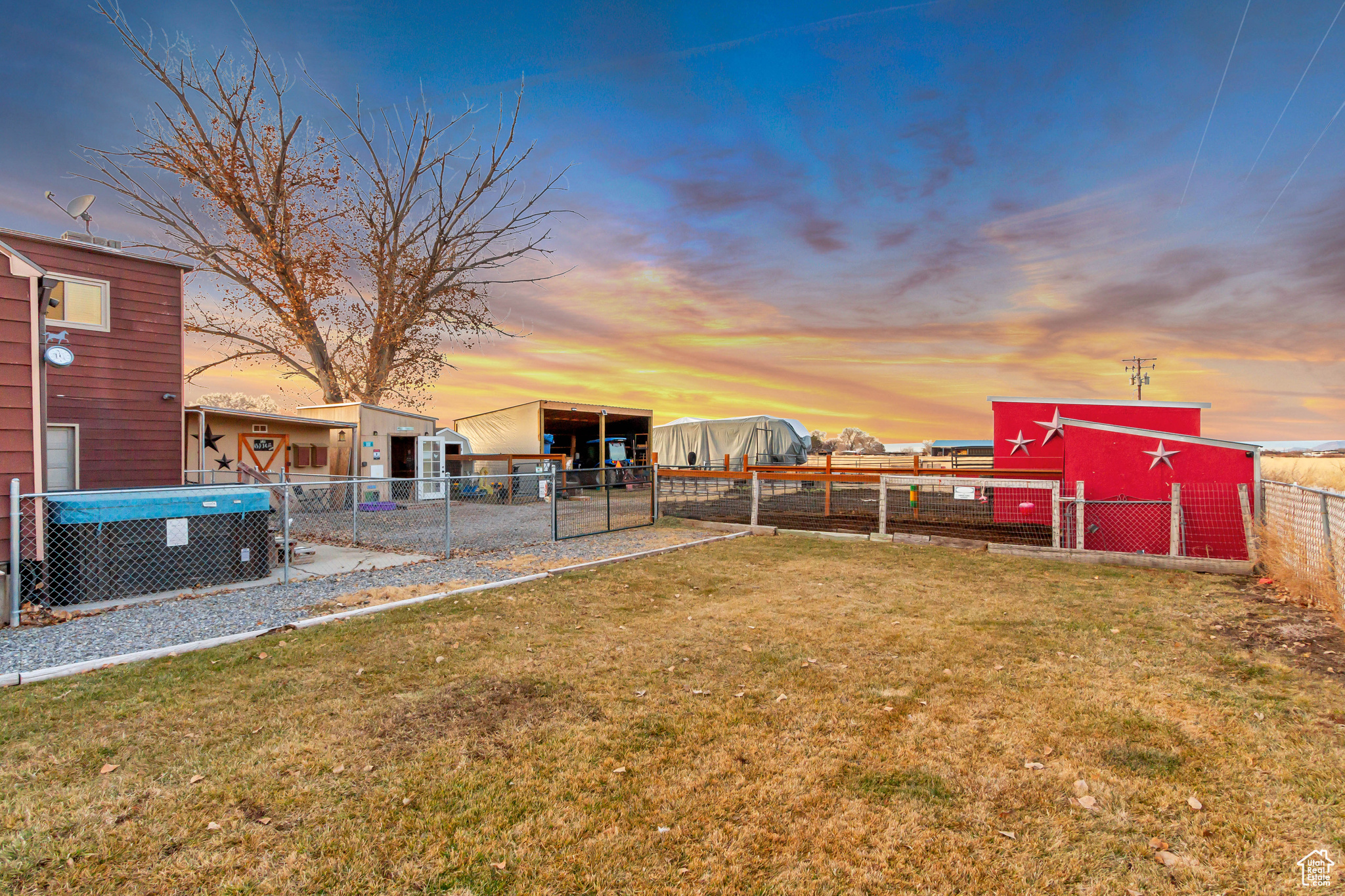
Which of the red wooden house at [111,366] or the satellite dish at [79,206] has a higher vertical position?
the satellite dish at [79,206]

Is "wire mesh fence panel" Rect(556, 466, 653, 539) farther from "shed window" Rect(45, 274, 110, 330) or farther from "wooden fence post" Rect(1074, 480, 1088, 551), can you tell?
"shed window" Rect(45, 274, 110, 330)

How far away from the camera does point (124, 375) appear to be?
11539 mm

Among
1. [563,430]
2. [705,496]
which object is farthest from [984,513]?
[563,430]

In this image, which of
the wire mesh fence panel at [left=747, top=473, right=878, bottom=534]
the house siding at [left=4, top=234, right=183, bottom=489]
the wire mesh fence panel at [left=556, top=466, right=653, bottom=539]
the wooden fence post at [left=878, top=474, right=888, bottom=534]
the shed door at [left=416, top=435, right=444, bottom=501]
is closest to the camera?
the house siding at [left=4, top=234, right=183, bottom=489]

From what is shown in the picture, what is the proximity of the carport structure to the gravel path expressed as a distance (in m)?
14.2

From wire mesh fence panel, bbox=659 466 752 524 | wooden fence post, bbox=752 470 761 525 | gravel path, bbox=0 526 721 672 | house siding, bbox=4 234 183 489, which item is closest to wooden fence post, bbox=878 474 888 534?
wooden fence post, bbox=752 470 761 525

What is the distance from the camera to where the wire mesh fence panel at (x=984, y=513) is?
34.9 ft

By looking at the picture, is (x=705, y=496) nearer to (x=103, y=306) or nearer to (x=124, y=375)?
(x=124, y=375)

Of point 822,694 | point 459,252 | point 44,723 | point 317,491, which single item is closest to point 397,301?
point 459,252

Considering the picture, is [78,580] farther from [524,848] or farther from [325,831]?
[524,848]

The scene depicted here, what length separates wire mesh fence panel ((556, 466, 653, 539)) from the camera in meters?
12.2

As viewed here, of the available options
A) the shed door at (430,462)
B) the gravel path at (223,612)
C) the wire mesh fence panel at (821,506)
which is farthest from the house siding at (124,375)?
the wire mesh fence panel at (821,506)

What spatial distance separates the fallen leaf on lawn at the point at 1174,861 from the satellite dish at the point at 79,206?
54.5ft

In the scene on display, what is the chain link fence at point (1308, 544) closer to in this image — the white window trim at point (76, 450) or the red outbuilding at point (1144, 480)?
the red outbuilding at point (1144, 480)
